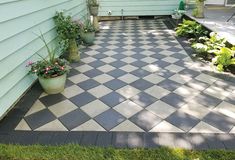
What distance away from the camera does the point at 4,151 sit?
2207 millimetres

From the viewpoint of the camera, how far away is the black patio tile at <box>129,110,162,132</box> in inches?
101

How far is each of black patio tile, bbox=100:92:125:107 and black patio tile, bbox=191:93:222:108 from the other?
3.21 feet

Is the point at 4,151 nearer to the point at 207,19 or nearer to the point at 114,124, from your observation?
the point at 114,124

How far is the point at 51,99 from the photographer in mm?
3193

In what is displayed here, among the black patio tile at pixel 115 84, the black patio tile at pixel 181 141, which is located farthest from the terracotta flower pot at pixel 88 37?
the black patio tile at pixel 181 141

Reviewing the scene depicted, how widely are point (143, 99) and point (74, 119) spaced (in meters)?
0.96

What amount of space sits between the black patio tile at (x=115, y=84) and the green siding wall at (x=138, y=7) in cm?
552

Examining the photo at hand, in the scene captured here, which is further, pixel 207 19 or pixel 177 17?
pixel 177 17

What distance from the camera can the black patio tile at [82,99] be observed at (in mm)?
3080

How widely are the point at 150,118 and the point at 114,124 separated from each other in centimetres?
43

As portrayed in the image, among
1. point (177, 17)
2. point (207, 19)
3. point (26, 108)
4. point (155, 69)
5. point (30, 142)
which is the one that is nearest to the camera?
point (30, 142)

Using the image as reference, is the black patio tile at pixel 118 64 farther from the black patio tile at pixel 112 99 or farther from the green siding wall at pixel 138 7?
the green siding wall at pixel 138 7

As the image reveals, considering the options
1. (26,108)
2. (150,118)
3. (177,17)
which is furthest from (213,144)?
(177,17)

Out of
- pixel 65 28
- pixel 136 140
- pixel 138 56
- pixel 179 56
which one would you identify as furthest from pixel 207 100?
pixel 65 28
